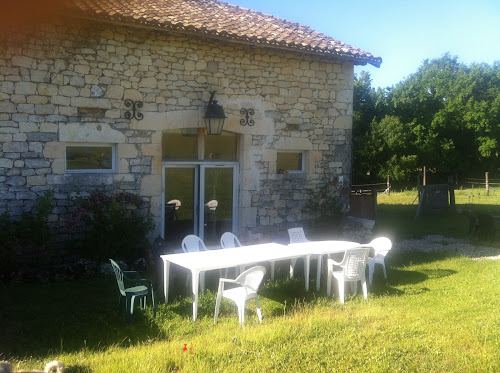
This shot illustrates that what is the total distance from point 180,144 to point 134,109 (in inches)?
44.4

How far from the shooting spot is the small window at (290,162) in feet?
33.0

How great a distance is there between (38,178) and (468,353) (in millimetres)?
6473

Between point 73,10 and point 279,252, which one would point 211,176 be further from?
point 73,10

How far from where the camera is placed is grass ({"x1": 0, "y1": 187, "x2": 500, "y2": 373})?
14.3 feet

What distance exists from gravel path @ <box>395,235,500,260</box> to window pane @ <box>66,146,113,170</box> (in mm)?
6295

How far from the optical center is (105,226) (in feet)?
25.0

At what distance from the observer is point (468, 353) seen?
4.66 meters

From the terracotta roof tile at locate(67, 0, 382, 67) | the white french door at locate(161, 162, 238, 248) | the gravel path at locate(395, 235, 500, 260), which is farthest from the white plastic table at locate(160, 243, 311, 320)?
the gravel path at locate(395, 235, 500, 260)

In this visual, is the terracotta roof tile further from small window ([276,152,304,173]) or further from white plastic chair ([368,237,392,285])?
white plastic chair ([368,237,392,285])

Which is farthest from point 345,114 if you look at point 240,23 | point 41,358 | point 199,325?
point 41,358

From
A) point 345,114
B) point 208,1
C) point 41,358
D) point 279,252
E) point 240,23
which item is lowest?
point 41,358

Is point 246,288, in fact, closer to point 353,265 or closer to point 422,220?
point 353,265

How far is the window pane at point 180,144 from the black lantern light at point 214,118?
50 centimetres

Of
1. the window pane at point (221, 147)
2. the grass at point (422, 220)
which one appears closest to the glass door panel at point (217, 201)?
the window pane at point (221, 147)
